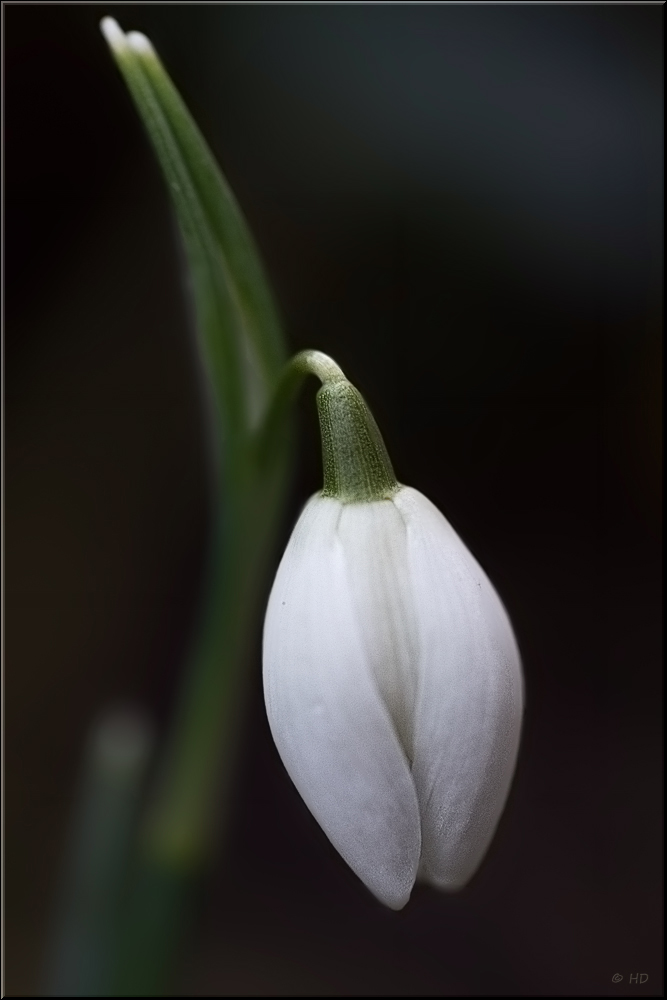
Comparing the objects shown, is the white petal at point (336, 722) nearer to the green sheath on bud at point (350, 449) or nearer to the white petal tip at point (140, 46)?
the green sheath on bud at point (350, 449)

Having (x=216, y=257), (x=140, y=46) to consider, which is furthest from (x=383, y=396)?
(x=140, y=46)

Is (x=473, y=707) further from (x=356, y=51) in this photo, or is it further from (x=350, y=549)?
(x=356, y=51)

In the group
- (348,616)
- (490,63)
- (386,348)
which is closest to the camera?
(348,616)

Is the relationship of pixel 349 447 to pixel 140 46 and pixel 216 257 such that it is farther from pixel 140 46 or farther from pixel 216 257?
pixel 140 46

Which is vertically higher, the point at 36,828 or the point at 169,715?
the point at 169,715

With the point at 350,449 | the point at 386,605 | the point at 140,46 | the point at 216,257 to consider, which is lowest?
the point at 386,605

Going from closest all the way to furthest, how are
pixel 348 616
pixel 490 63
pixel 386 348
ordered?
pixel 348 616, pixel 490 63, pixel 386 348

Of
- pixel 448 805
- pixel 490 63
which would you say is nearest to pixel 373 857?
pixel 448 805

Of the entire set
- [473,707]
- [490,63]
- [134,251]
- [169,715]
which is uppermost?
[490,63]
